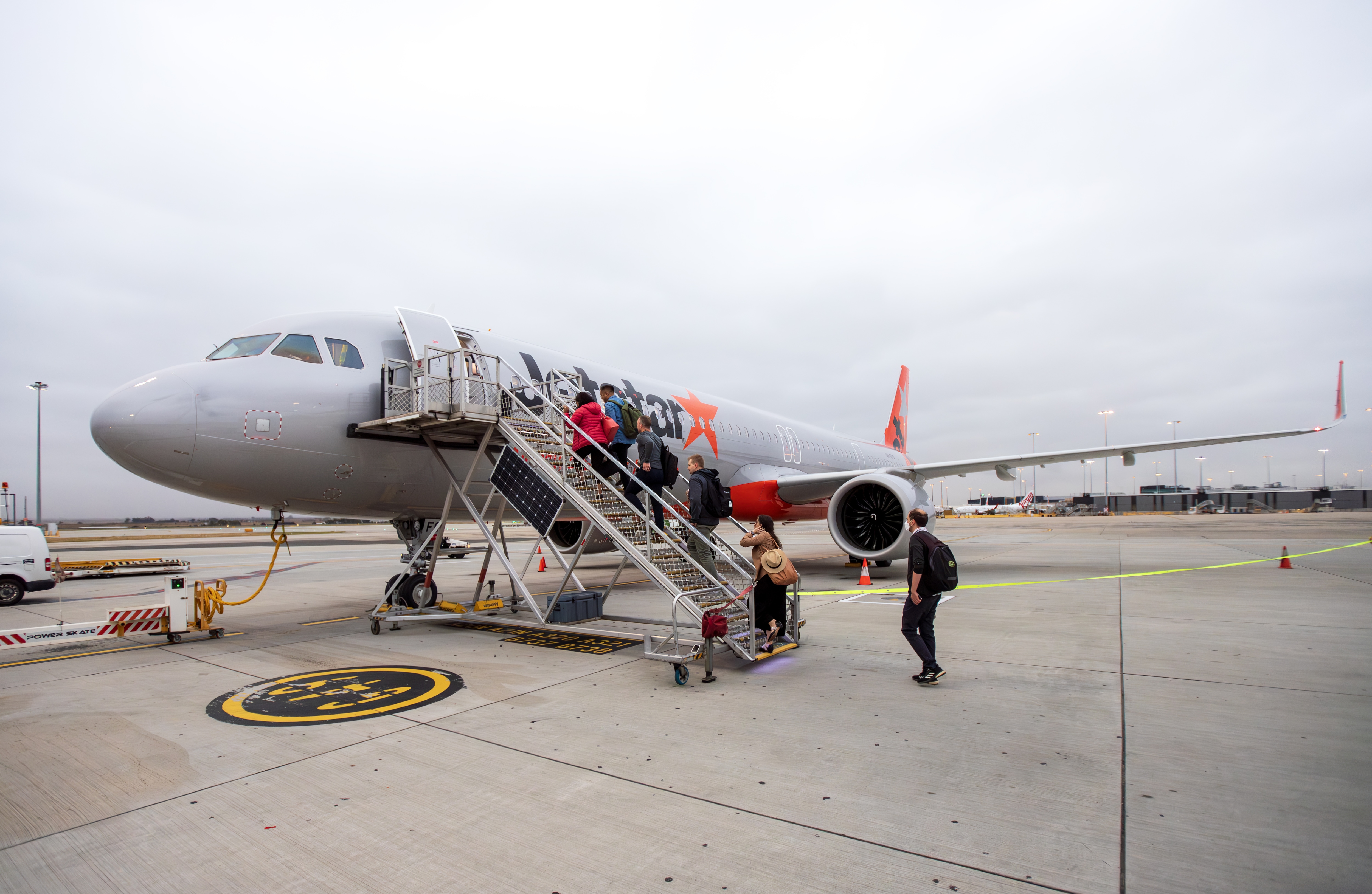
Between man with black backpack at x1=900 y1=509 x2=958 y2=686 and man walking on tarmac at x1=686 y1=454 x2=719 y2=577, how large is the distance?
2.39m

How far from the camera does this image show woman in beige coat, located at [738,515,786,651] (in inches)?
260

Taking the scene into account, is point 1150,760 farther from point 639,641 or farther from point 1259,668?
point 639,641

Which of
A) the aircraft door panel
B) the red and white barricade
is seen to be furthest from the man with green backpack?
the aircraft door panel

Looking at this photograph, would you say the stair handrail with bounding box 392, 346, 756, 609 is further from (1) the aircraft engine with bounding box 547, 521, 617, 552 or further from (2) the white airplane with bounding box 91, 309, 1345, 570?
(1) the aircraft engine with bounding box 547, 521, 617, 552

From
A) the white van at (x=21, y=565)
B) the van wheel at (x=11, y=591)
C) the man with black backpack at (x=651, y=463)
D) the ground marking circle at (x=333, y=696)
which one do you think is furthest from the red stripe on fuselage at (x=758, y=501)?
the van wheel at (x=11, y=591)

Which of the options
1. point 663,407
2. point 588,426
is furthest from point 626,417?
point 663,407

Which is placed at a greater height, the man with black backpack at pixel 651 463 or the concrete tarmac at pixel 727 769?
the man with black backpack at pixel 651 463

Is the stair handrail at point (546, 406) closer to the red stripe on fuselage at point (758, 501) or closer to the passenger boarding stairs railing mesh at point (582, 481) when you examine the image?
the passenger boarding stairs railing mesh at point (582, 481)

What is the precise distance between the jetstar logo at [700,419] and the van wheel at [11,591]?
13.0 meters

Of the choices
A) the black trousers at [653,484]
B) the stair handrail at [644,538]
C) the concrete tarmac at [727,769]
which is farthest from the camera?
the black trousers at [653,484]

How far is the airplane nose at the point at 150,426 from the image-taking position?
7.11 metres

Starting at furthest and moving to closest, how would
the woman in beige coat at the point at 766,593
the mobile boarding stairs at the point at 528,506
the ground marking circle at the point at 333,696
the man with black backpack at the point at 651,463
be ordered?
the man with black backpack at the point at 651,463 → the mobile boarding stairs at the point at 528,506 → the woman in beige coat at the point at 766,593 → the ground marking circle at the point at 333,696

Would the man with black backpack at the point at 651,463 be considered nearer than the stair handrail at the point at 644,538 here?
No

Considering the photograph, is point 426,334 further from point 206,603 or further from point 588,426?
point 206,603
